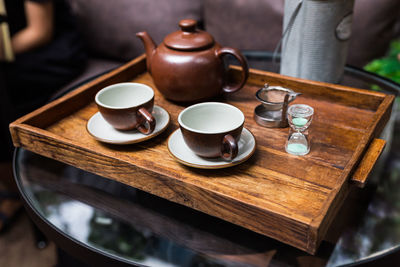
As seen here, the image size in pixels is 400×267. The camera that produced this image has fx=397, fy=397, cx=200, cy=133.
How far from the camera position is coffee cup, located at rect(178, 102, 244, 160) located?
55 cm

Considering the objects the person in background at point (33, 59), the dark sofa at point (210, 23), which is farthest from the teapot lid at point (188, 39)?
the person in background at point (33, 59)

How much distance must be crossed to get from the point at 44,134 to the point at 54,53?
2.65 ft

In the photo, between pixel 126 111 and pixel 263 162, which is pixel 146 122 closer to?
pixel 126 111

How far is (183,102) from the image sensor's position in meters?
0.77

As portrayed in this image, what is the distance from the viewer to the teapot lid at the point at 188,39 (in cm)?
72

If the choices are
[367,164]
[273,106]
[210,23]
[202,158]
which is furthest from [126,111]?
[210,23]

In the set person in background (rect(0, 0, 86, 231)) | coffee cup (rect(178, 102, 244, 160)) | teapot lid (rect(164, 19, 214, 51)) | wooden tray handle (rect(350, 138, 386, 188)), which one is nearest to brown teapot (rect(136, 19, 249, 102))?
teapot lid (rect(164, 19, 214, 51))

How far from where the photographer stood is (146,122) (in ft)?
2.10

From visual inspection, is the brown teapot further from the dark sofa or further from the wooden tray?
the dark sofa

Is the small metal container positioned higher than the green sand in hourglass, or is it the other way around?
the green sand in hourglass

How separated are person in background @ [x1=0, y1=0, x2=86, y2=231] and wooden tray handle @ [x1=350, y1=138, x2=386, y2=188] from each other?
3.54 ft

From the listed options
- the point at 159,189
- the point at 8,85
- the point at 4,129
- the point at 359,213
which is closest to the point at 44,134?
the point at 159,189

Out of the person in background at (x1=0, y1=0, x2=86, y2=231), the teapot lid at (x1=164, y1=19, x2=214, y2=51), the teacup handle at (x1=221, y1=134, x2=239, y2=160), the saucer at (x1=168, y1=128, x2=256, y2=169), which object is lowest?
the person in background at (x1=0, y1=0, x2=86, y2=231)

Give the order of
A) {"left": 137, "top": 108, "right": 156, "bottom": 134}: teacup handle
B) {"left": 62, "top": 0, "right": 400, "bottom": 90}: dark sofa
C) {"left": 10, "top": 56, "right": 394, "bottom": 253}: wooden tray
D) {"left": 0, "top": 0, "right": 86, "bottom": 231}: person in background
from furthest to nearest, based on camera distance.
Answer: {"left": 0, "top": 0, "right": 86, "bottom": 231}: person in background
{"left": 62, "top": 0, "right": 400, "bottom": 90}: dark sofa
{"left": 137, "top": 108, "right": 156, "bottom": 134}: teacup handle
{"left": 10, "top": 56, "right": 394, "bottom": 253}: wooden tray
